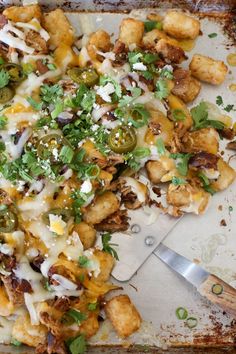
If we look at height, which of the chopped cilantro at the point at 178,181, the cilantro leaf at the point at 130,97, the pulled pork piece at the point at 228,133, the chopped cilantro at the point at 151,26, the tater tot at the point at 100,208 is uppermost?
the chopped cilantro at the point at 151,26

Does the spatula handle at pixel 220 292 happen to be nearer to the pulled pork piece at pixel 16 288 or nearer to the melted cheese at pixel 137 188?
the melted cheese at pixel 137 188

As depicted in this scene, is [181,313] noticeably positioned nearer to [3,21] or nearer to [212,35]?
[212,35]

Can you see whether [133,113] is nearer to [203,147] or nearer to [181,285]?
[203,147]

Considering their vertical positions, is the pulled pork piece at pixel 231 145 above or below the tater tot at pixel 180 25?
below

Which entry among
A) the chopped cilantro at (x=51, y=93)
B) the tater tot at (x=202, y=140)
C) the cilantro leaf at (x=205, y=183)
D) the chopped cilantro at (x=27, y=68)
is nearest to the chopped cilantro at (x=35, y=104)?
the chopped cilantro at (x=51, y=93)

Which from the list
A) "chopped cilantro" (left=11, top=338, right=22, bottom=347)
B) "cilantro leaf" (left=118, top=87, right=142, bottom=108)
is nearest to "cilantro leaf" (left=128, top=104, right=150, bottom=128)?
"cilantro leaf" (left=118, top=87, right=142, bottom=108)

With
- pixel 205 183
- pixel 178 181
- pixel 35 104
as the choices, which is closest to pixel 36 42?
pixel 35 104
